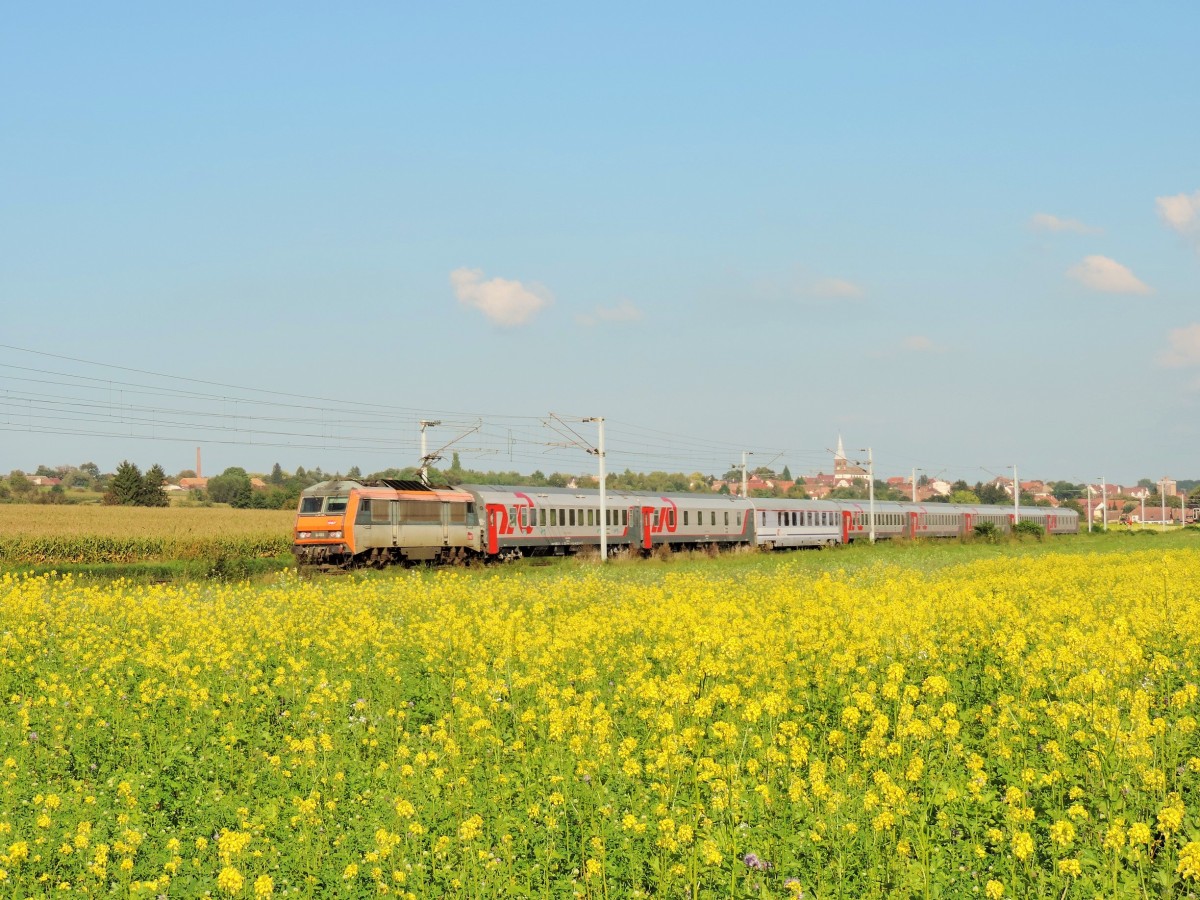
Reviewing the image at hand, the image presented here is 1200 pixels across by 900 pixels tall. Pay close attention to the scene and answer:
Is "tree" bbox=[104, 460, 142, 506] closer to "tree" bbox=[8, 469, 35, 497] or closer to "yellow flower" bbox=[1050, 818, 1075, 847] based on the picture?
"tree" bbox=[8, 469, 35, 497]

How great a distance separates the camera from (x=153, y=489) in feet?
297

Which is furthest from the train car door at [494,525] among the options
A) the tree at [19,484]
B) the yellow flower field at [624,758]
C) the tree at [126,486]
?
the tree at [19,484]

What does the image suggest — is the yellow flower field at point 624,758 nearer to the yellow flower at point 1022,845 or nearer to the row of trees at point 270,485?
the yellow flower at point 1022,845

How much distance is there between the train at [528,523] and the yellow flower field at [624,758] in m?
23.7

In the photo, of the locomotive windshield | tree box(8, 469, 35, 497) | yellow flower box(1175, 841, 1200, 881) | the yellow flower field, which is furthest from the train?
tree box(8, 469, 35, 497)

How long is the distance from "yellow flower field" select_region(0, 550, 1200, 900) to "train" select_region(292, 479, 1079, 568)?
2368cm

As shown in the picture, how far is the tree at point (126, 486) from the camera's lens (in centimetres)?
8912

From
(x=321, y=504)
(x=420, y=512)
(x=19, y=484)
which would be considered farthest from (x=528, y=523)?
(x=19, y=484)

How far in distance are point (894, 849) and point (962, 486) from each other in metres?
200

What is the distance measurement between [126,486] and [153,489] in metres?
2.08

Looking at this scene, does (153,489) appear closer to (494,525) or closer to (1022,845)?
(494,525)

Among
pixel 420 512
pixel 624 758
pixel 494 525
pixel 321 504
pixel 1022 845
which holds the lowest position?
pixel 624 758

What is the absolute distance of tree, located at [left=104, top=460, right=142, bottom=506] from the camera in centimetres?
8912

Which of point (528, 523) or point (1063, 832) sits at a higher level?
point (528, 523)
